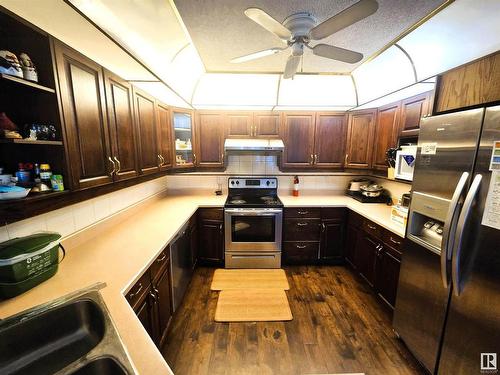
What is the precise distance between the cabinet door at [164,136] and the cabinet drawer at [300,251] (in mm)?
1945

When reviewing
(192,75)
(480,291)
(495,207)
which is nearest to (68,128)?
(192,75)

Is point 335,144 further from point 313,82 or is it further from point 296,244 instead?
point 296,244

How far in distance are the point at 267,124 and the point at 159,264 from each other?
229 centimetres

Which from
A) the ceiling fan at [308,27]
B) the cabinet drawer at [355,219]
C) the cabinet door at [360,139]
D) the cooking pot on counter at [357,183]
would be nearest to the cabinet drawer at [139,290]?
the ceiling fan at [308,27]

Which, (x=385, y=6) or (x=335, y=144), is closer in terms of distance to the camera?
(x=385, y=6)

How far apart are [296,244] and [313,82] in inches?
89.4

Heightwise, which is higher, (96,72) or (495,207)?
(96,72)

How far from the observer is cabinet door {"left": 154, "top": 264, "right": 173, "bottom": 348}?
155cm

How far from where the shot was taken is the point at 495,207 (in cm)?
104

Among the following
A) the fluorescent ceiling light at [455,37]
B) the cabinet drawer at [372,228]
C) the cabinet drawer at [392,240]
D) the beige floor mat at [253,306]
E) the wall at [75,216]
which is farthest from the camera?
the cabinet drawer at [372,228]

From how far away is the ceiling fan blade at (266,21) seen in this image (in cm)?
101

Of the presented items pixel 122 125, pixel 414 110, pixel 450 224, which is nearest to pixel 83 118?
pixel 122 125

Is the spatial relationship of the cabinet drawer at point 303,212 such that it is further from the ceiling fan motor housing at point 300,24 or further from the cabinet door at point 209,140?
the ceiling fan motor housing at point 300,24

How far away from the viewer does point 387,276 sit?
203 centimetres
